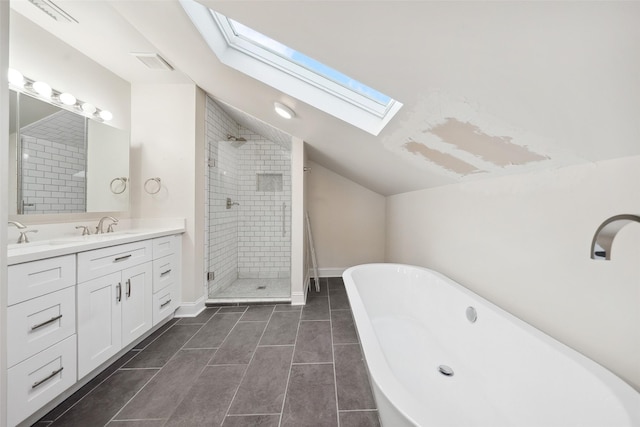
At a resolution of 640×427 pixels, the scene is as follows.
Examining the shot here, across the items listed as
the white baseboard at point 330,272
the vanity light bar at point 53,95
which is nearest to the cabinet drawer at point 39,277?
the vanity light bar at point 53,95

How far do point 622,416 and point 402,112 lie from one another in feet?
4.49

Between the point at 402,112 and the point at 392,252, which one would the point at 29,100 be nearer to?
the point at 402,112

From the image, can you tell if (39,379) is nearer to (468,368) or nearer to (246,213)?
(468,368)

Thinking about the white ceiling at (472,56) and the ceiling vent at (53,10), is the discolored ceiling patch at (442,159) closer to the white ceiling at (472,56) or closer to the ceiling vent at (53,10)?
the white ceiling at (472,56)

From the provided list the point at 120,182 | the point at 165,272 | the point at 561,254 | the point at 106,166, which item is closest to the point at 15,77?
the point at 106,166

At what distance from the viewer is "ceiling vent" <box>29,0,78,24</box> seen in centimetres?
151

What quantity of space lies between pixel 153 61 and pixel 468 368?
3.36 meters

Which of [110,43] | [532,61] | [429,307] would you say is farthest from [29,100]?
[429,307]

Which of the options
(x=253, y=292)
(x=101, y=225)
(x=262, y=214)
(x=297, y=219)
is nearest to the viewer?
(x=101, y=225)

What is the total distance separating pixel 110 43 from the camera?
192 cm

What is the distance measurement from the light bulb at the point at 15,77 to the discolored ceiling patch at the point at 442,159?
105 inches

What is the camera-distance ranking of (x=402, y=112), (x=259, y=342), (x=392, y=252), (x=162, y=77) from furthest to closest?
(x=392, y=252)
(x=162, y=77)
(x=259, y=342)
(x=402, y=112)

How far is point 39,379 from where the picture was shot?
123cm

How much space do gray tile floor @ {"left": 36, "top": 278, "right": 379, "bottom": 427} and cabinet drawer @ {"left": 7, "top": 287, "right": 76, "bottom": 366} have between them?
45 cm
